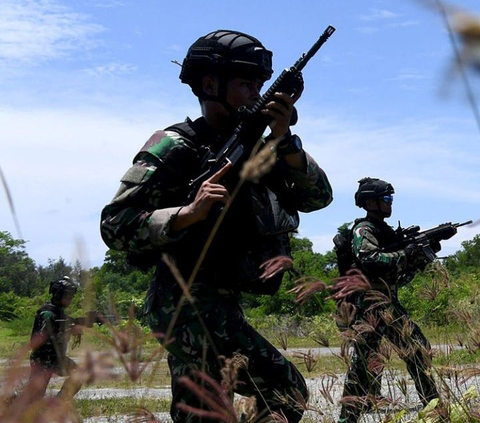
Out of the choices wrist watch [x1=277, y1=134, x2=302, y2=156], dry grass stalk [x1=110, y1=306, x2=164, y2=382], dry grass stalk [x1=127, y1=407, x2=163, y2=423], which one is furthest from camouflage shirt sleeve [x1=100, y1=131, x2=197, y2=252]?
dry grass stalk [x1=110, y1=306, x2=164, y2=382]

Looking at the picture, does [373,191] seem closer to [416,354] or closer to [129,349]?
[416,354]

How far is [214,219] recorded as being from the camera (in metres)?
2.85

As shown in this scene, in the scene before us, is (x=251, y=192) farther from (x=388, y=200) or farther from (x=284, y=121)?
(x=388, y=200)

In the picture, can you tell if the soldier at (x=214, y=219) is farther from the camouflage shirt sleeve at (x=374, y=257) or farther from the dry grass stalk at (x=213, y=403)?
the camouflage shirt sleeve at (x=374, y=257)

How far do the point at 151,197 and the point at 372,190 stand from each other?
12.2 ft

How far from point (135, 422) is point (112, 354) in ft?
2.91

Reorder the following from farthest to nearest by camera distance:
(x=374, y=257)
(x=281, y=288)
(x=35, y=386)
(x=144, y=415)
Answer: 1. (x=281, y=288)
2. (x=374, y=257)
3. (x=144, y=415)
4. (x=35, y=386)

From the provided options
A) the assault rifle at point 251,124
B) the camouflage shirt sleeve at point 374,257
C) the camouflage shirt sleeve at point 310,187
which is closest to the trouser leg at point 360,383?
the camouflage shirt sleeve at point 310,187

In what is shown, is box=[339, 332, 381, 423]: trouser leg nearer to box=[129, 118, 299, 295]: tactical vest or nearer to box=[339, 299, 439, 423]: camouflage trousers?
box=[339, 299, 439, 423]: camouflage trousers

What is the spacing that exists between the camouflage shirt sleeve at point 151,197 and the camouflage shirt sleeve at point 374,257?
309cm

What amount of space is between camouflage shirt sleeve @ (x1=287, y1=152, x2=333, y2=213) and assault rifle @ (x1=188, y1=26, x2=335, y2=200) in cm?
22

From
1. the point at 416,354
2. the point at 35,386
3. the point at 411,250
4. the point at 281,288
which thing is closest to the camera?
the point at 35,386

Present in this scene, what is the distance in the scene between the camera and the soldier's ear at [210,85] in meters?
2.99

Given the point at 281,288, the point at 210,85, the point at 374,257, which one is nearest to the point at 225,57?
the point at 210,85
